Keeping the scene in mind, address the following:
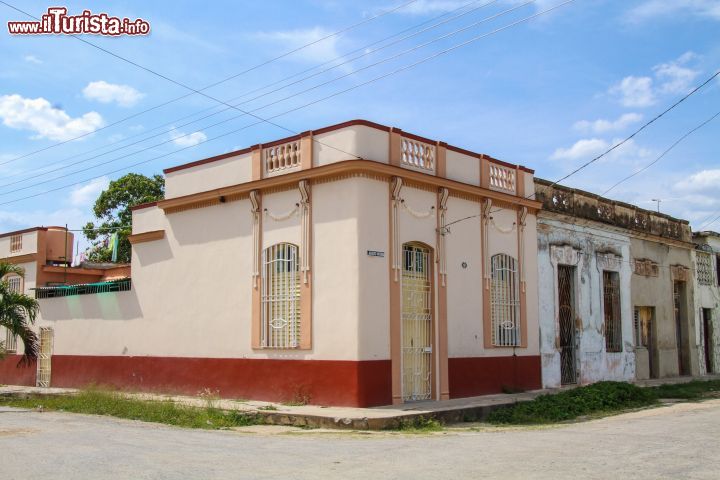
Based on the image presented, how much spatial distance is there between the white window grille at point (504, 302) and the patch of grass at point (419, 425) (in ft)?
15.1

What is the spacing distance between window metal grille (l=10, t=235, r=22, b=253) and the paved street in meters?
11.5

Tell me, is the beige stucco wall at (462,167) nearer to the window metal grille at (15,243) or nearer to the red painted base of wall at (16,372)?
the red painted base of wall at (16,372)

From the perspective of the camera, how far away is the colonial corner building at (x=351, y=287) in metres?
14.4

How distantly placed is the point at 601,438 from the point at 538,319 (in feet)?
Answer: 25.6

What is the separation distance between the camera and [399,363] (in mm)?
14531

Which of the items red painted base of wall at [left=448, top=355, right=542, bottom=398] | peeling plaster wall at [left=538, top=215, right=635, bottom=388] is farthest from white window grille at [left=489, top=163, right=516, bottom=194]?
red painted base of wall at [left=448, top=355, right=542, bottom=398]

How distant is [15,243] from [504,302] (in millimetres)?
15568

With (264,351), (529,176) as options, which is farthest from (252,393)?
(529,176)

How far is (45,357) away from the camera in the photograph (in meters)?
21.7

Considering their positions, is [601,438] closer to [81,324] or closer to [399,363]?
[399,363]

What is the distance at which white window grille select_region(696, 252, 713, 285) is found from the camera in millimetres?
26766

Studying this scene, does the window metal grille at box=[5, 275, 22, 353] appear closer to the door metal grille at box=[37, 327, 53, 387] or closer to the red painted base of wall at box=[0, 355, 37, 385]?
the red painted base of wall at box=[0, 355, 37, 385]

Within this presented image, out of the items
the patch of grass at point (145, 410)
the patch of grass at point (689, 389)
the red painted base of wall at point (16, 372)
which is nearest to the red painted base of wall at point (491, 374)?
the patch of grass at point (689, 389)

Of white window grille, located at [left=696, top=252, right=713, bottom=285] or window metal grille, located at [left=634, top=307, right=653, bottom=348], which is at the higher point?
white window grille, located at [left=696, top=252, right=713, bottom=285]
